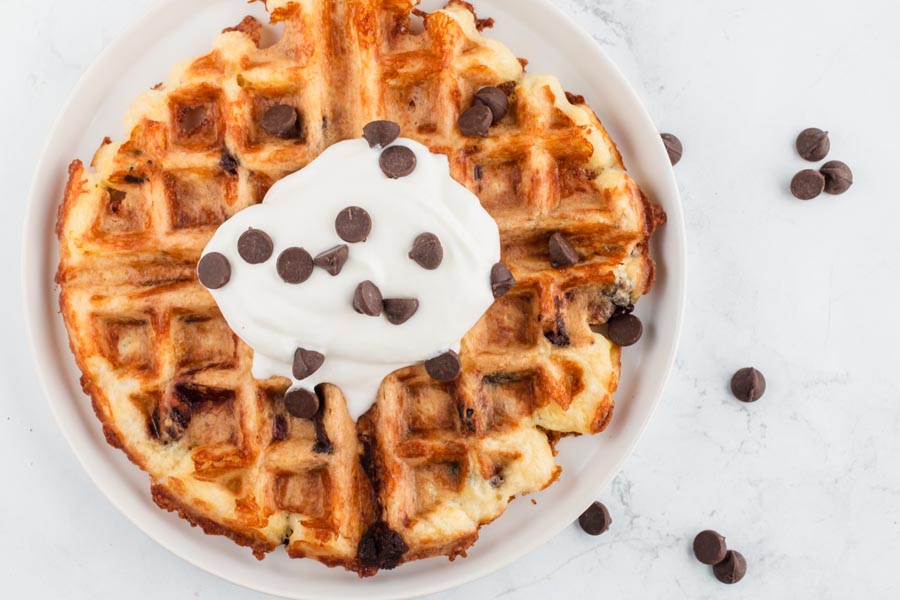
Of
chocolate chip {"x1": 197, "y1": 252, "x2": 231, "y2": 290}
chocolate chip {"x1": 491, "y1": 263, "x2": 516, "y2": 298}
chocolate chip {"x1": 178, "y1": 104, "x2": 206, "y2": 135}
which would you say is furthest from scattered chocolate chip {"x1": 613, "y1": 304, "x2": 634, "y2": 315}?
chocolate chip {"x1": 178, "y1": 104, "x2": 206, "y2": 135}

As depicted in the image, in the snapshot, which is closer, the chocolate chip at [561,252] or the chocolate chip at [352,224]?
the chocolate chip at [352,224]

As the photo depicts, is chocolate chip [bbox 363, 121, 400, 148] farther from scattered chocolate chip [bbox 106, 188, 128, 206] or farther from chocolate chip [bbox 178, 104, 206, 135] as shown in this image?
scattered chocolate chip [bbox 106, 188, 128, 206]

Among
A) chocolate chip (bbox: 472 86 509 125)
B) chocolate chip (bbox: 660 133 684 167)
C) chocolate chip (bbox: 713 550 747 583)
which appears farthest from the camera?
chocolate chip (bbox: 713 550 747 583)

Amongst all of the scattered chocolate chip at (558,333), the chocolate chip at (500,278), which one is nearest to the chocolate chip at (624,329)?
the scattered chocolate chip at (558,333)

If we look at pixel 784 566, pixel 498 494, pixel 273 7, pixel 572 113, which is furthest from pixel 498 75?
pixel 784 566

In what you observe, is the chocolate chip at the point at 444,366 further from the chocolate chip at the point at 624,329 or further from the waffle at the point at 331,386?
the chocolate chip at the point at 624,329

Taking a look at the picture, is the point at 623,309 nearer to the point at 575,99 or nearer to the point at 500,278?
the point at 500,278

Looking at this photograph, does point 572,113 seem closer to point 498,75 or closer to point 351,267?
point 498,75
